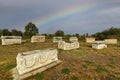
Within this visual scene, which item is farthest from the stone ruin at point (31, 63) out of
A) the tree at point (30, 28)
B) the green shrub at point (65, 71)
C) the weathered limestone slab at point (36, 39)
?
the tree at point (30, 28)

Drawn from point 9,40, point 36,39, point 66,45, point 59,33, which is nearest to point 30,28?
point 59,33

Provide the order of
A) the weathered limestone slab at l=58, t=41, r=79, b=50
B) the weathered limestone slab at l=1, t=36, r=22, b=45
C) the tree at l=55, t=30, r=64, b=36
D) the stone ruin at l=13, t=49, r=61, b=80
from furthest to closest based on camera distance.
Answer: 1. the tree at l=55, t=30, r=64, b=36
2. the weathered limestone slab at l=1, t=36, r=22, b=45
3. the weathered limestone slab at l=58, t=41, r=79, b=50
4. the stone ruin at l=13, t=49, r=61, b=80

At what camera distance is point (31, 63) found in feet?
36.8

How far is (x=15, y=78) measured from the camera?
10.5m

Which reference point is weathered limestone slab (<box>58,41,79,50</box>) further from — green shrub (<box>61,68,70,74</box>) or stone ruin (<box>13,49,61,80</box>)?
green shrub (<box>61,68,70,74</box>)

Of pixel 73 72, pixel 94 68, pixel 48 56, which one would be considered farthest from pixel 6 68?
pixel 94 68

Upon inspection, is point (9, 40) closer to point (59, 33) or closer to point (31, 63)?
point (31, 63)

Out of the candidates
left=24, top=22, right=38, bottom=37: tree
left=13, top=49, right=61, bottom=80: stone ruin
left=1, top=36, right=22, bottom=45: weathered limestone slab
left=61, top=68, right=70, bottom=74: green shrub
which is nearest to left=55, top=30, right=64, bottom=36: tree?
left=24, top=22, right=38, bottom=37: tree

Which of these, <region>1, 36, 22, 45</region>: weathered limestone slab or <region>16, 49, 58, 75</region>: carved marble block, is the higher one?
<region>1, 36, 22, 45</region>: weathered limestone slab

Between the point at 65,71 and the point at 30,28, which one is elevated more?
the point at 30,28

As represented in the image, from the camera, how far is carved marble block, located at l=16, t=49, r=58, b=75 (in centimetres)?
1057

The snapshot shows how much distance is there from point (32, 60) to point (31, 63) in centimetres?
22

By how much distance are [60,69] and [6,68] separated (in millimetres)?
4183

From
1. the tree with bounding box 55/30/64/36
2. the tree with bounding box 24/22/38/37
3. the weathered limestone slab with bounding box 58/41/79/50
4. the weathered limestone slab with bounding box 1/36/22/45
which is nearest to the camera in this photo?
the weathered limestone slab with bounding box 58/41/79/50
